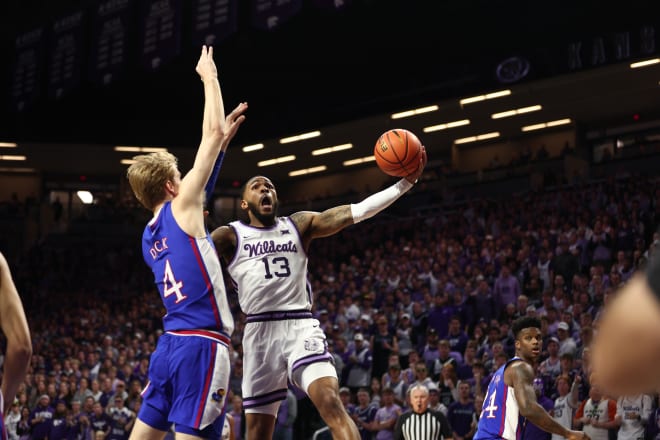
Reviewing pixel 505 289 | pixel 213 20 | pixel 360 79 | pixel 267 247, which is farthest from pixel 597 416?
pixel 360 79

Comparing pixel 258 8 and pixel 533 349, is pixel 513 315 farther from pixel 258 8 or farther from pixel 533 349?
pixel 258 8

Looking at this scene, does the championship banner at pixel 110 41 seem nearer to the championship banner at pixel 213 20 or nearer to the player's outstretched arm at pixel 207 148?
the championship banner at pixel 213 20

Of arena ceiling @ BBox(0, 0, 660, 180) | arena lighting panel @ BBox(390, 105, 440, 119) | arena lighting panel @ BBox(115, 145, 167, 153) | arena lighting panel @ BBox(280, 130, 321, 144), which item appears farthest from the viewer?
arena lighting panel @ BBox(115, 145, 167, 153)

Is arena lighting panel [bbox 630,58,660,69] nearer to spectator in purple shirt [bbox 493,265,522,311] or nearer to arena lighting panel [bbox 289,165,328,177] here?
spectator in purple shirt [bbox 493,265,522,311]

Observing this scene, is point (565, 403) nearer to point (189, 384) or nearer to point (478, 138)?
point (189, 384)

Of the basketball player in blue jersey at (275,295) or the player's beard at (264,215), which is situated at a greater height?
the player's beard at (264,215)

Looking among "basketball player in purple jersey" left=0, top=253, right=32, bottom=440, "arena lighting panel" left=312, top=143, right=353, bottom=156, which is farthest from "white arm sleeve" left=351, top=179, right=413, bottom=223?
"arena lighting panel" left=312, top=143, right=353, bottom=156

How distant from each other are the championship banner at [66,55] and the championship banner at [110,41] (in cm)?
41

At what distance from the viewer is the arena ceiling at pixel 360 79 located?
21.3 metres

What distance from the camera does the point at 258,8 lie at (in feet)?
65.8

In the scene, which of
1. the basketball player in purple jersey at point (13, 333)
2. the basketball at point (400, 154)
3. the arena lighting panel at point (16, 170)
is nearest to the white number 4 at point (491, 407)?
the basketball at point (400, 154)

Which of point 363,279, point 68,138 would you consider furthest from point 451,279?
point 68,138

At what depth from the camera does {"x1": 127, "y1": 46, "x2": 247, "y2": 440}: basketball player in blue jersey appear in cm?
428

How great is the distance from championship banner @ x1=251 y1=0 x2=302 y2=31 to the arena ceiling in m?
0.45
